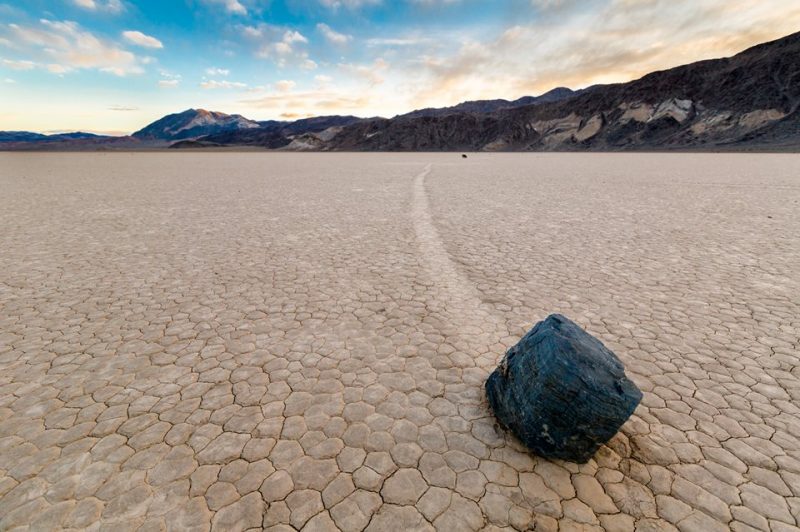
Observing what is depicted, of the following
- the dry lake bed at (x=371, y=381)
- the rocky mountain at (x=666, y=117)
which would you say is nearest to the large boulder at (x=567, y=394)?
the dry lake bed at (x=371, y=381)

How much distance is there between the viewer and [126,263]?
689 centimetres

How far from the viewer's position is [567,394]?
2.50 m

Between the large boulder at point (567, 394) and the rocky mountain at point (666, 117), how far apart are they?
72.3 metres

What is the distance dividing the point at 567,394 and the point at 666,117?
90255 millimetres

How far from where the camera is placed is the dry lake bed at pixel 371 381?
7.89 feet

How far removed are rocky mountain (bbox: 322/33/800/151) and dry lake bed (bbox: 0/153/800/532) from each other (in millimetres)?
69431

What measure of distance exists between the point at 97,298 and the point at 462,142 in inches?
4221

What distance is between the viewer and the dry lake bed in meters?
2.41

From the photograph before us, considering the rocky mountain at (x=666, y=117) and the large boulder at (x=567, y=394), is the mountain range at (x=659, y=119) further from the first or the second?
the large boulder at (x=567, y=394)

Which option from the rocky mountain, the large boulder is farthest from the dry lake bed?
the rocky mountain

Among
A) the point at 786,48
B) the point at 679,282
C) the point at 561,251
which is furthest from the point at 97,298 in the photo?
the point at 786,48

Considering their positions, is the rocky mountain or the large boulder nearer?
the large boulder

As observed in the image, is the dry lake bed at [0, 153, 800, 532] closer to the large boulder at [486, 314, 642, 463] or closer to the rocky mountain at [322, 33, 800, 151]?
the large boulder at [486, 314, 642, 463]

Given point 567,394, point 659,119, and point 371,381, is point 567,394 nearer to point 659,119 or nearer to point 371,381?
point 371,381
